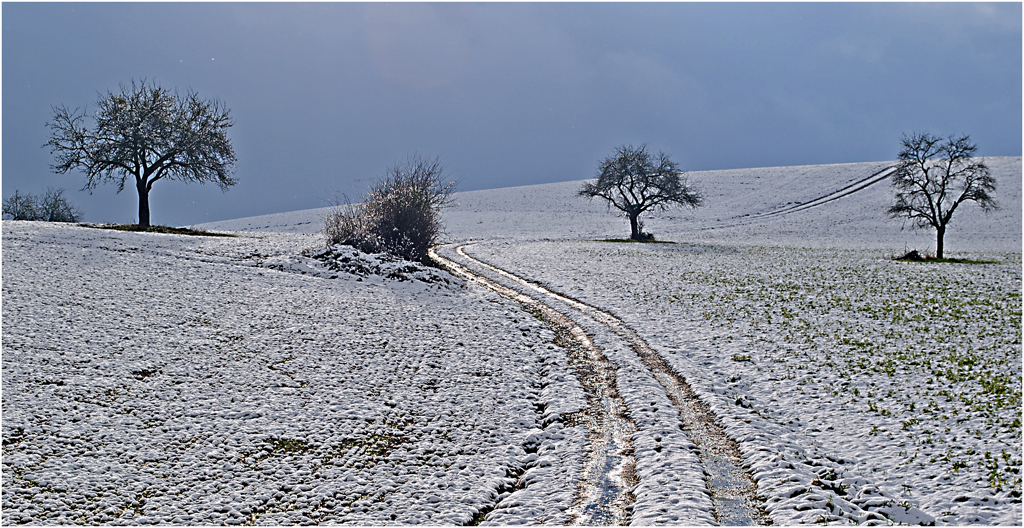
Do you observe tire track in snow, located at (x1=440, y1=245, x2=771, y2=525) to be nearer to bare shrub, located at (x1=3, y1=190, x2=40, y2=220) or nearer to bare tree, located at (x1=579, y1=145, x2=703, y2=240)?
bare tree, located at (x1=579, y1=145, x2=703, y2=240)

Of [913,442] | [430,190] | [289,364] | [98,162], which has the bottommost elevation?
[913,442]

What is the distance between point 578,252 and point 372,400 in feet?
91.1

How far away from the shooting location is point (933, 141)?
126 feet

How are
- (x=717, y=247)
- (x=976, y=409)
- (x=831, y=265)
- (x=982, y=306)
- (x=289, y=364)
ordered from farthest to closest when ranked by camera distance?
(x=717, y=247) < (x=831, y=265) < (x=982, y=306) < (x=289, y=364) < (x=976, y=409)

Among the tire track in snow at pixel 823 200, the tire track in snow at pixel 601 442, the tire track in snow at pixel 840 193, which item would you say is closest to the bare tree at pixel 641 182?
the tire track in snow at pixel 823 200

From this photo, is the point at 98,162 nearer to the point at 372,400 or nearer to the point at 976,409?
the point at 372,400

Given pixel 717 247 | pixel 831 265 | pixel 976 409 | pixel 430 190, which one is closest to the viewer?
pixel 976 409

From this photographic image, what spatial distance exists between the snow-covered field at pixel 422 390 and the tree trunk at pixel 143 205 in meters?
14.6

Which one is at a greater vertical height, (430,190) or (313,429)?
(430,190)

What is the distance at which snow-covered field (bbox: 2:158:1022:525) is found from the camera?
23.9ft

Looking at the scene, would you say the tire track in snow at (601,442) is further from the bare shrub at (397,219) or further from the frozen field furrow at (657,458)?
the bare shrub at (397,219)

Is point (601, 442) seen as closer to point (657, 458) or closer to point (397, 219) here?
point (657, 458)

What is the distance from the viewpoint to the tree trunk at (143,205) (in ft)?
123

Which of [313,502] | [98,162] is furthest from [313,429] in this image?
[98,162]
